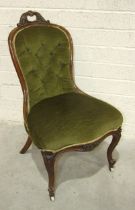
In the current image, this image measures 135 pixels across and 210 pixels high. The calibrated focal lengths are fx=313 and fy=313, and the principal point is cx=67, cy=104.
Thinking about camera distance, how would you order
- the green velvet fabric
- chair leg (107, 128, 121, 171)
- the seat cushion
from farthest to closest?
chair leg (107, 128, 121, 171) → the green velvet fabric → the seat cushion

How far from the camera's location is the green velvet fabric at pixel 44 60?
1.80 m

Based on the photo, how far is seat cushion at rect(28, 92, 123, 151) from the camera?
1627 mm

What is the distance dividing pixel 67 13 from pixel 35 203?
1.20 m

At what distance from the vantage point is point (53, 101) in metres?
1.90

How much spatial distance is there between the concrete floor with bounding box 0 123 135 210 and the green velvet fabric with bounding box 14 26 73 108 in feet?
1.63

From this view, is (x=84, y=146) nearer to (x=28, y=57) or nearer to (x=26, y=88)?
(x=26, y=88)

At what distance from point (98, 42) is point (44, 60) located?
0.41 metres

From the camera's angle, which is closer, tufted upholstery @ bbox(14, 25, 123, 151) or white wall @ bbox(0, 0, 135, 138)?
tufted upholstery @ bbox(14, 25, 123, 151)

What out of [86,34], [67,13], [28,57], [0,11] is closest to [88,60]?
[86,34]

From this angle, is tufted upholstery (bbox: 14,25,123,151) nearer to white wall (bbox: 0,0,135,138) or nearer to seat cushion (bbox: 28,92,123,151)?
seat cushion (bbox: 28,92,123,151)

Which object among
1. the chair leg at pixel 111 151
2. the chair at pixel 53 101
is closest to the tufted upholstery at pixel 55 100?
the chair at pixel 53 101

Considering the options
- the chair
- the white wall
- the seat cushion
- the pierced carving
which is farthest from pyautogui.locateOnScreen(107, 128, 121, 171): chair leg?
the pierced carving

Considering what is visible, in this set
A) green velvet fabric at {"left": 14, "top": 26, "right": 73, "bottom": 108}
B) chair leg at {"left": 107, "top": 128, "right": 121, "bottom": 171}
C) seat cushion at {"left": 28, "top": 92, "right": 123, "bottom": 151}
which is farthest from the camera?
chair leg at {"left": 107, "top": 128, "right": 121, "bottom": 171}

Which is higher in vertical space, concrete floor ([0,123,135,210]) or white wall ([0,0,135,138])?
white wall ([0,0,135,138])
